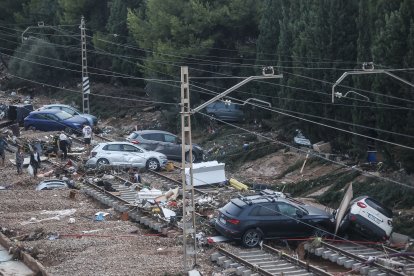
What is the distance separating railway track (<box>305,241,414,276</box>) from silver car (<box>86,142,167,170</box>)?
14.9 metres

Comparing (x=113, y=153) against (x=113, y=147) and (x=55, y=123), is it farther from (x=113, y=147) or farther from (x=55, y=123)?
(x=55, y=123)

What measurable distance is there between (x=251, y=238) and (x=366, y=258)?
3.35 metres

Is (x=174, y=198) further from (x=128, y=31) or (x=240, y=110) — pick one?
(x=128, y=31)

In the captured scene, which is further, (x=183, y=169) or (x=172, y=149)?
(x=172, y=149)

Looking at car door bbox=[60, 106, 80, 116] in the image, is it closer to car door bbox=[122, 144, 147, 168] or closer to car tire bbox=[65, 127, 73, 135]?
car tire bbox=[65, 127, 73, 135]

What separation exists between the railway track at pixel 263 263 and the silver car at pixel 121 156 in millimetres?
14660

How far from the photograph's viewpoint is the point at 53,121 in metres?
49.7

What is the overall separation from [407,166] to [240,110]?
2120 cm

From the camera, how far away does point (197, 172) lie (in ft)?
115

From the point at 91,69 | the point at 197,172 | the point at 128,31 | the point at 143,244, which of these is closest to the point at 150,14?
the point at 128,31

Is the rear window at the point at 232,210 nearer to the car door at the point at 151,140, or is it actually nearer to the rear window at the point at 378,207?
the rear window at the point at 378,207

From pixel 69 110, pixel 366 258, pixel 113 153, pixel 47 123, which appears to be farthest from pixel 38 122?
pixel 366 258

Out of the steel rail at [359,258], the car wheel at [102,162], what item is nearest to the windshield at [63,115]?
the car wheel at [102,162]

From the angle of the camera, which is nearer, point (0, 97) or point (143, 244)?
point (143, 244)
